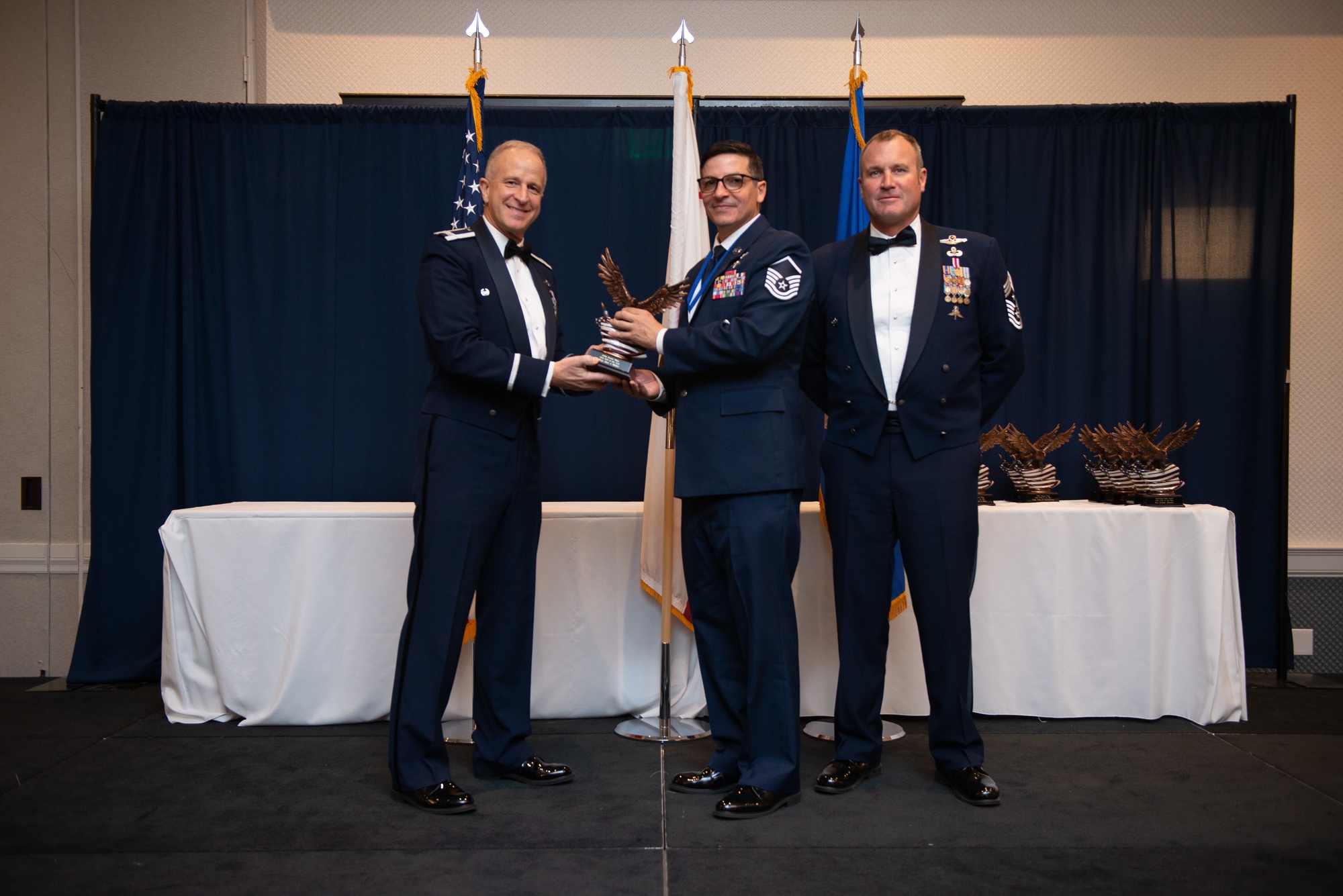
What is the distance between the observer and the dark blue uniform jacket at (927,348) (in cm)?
269

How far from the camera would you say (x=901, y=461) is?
2691mm

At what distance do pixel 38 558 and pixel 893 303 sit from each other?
13.0ft

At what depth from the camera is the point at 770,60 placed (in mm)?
4570

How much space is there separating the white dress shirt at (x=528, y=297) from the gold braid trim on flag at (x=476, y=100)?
108cm

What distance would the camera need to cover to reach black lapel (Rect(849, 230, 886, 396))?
2721 millimetres

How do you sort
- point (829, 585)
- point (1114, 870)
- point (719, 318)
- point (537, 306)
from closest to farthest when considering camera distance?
point (1114, 870) < point (719, 318) < point (537, 306) < point (829, 585)

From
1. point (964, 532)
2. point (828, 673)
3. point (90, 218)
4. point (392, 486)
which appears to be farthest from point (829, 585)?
point (90, 218)

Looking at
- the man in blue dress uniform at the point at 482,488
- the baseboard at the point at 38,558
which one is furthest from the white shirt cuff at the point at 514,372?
the baseboard at the point at 38,558

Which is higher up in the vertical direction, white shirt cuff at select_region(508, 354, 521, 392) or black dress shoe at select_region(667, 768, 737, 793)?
white shirt cuff at select_region(508, 354, 521, 392)

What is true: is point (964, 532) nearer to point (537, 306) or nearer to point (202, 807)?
point (537, 306)

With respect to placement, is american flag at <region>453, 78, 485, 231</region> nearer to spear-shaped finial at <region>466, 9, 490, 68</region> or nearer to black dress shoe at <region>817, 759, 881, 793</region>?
spear-shaped finial at <region>466, 9, 490, 68</region>

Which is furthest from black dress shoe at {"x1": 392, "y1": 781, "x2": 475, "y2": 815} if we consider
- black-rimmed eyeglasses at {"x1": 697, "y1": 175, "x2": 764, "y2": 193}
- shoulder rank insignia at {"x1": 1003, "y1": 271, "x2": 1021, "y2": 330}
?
shoulder rank insignia at {"x1": 1003, "y1": 271, "x2": 1021, "y2": 330}

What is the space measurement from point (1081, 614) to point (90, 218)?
4.51m

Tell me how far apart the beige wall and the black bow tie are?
2.07 meters
